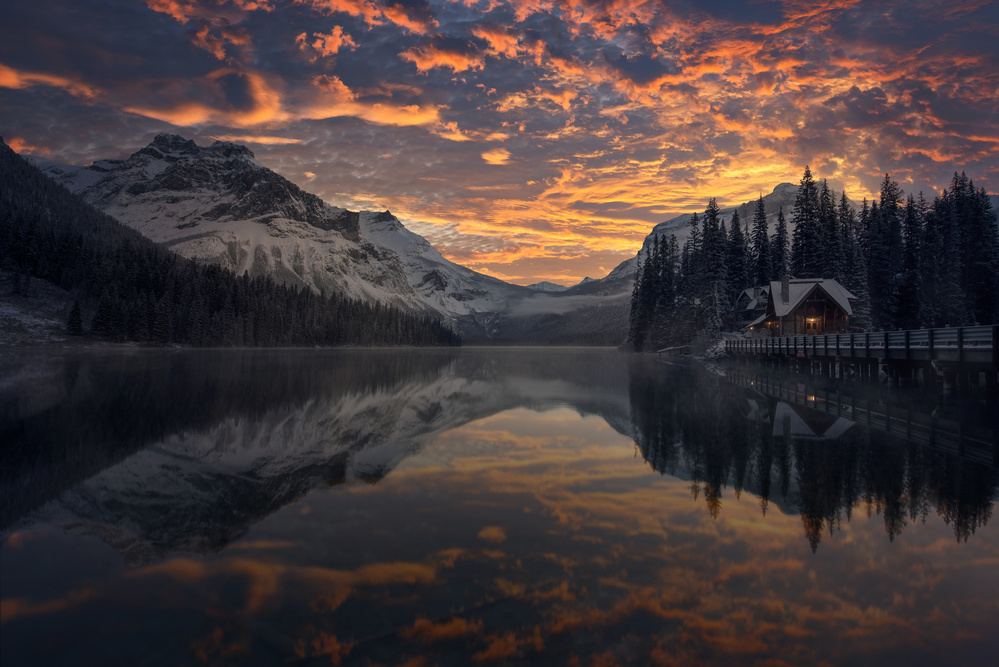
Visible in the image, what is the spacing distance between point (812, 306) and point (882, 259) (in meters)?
20.1

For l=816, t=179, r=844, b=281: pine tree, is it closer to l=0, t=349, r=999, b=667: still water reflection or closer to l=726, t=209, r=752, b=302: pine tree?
l=726, t=209, r=752, b=302: pine tree

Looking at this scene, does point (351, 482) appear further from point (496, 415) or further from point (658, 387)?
point (658, 387)

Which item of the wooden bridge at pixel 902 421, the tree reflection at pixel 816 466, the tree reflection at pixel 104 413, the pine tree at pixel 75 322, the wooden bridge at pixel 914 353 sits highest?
the pine tree at pixel 75 322

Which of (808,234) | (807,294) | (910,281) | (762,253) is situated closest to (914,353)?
(807,294)

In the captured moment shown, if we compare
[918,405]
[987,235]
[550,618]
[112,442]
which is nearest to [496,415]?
[112,442]

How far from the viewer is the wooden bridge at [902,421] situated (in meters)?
15.8

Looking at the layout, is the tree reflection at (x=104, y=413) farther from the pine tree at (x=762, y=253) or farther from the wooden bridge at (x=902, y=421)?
the pine tree at (x=762, y=253)

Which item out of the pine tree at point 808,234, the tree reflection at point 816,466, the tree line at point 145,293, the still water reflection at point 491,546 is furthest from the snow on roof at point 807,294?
the tree line at point 145,293

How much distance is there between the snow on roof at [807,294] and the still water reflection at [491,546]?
5111 cm

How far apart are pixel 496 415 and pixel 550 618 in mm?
16808

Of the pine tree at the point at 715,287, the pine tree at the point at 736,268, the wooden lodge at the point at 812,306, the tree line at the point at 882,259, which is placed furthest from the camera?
the pine tree at the point at 736,268

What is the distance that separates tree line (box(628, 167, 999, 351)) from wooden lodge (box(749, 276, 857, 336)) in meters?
3.30

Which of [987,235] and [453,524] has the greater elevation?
[987,235]

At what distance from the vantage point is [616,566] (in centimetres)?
751
